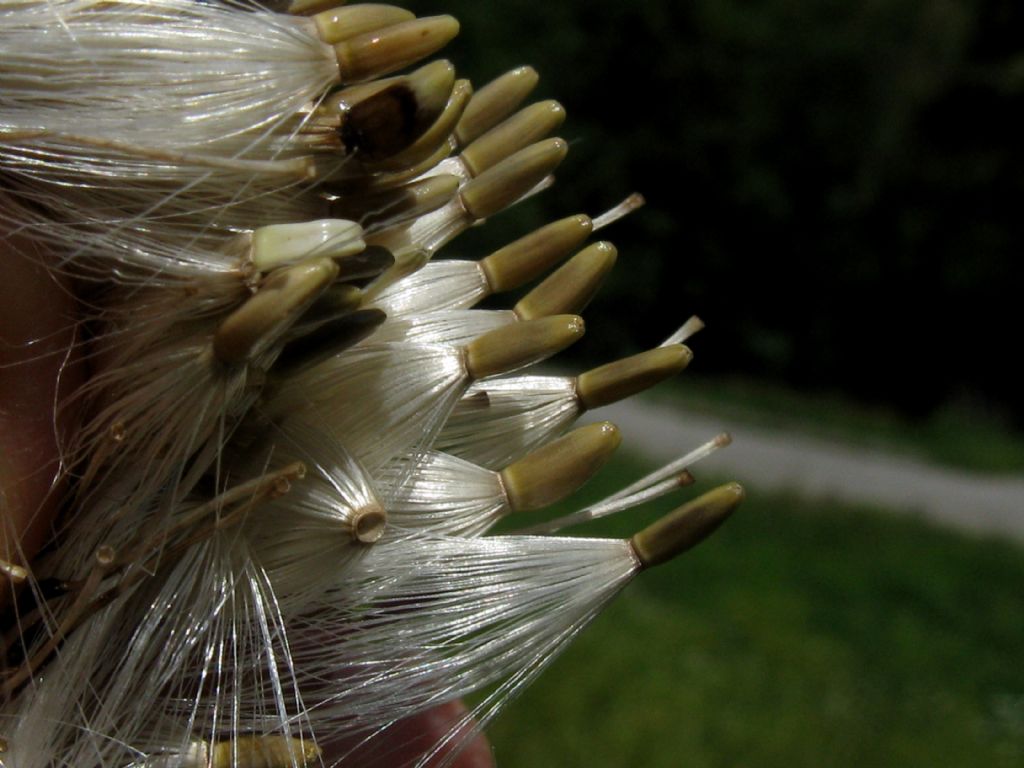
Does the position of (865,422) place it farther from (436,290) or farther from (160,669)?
(160,669)

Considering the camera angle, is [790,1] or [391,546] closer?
[391,546]

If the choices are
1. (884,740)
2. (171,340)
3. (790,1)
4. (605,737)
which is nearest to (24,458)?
(171,340)

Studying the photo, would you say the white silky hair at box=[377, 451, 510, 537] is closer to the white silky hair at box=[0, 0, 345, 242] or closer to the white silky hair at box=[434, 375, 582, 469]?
the white silky hair at box=[434, 375, 582, 469]

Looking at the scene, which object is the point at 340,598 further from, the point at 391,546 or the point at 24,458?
the point at 24,458

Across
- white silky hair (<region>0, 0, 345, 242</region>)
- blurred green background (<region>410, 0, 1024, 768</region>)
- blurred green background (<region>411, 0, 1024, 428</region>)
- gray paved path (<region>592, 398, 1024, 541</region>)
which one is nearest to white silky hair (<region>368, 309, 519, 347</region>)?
white silky hair (<region>0, 0, 345, 242</region>)

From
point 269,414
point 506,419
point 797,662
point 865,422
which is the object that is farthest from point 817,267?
point 269,414
